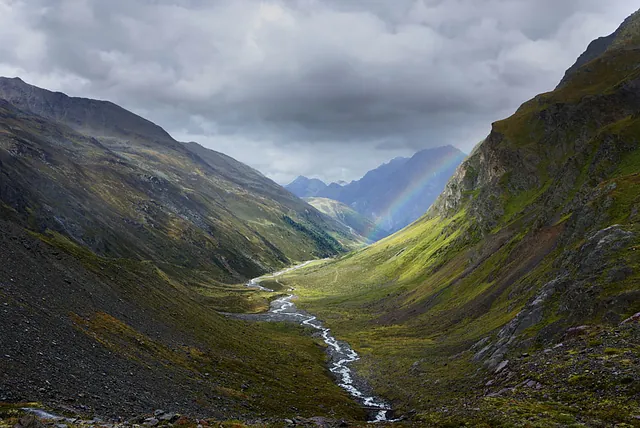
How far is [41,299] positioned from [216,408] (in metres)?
24.5

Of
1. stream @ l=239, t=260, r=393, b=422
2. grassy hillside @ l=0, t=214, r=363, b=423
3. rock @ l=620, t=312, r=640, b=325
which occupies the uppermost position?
rock @ l=620, t=312, r=640, b=325

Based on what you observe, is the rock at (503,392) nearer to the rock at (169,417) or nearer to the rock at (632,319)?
the rock at (632,319)

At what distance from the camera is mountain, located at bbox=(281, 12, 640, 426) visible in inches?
1396

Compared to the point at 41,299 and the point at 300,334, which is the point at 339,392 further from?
the point at 300,334

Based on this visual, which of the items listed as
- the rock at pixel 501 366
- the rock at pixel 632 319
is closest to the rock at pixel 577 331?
the rock at pixel 632 319

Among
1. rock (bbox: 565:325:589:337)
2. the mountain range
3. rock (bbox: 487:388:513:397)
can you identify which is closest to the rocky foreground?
the mountain range

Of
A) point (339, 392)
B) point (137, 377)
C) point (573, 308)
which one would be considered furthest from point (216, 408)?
point (573, 308)

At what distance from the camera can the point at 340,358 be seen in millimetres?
95750

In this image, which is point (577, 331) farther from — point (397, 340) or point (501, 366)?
point (397, 340)

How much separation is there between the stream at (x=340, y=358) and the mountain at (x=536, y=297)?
3.06 m

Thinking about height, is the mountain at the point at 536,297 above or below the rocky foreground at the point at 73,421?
above

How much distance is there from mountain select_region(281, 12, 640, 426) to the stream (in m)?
3.06

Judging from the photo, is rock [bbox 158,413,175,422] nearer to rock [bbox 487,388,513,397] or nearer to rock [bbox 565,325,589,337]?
rock [bbox 487,388,513,397]

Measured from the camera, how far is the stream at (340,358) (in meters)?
59.6
